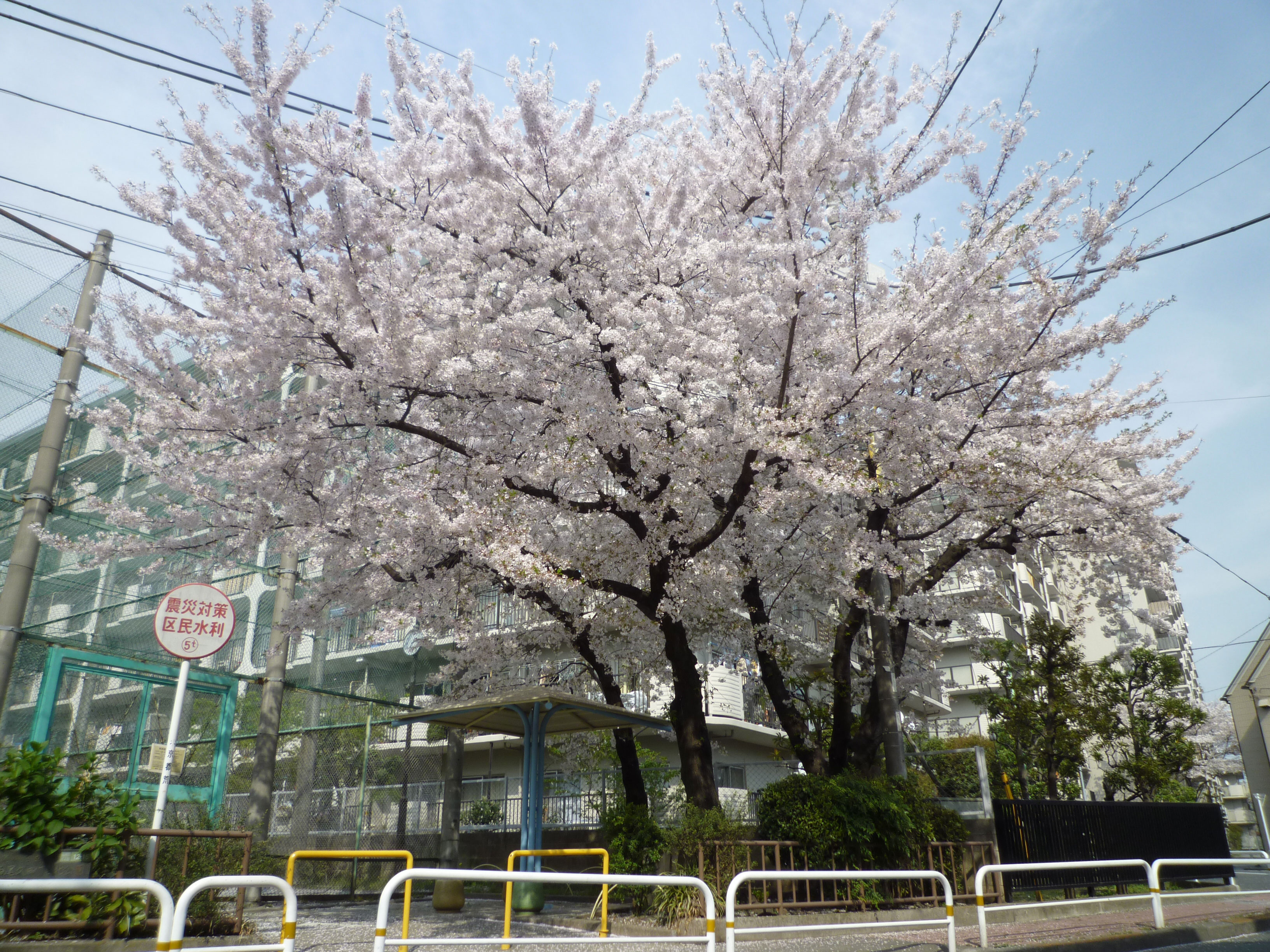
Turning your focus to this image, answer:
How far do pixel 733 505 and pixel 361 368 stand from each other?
496 cm

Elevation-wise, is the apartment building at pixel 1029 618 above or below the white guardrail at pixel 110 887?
above

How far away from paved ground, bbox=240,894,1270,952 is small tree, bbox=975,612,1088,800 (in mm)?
7037

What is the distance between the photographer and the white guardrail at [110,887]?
344 cm

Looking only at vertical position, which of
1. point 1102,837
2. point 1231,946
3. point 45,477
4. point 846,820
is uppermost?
point 45,477

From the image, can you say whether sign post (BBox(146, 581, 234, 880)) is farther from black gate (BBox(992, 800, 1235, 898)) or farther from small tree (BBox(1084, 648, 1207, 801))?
small tree (BBox(1084, 648, 1207, 801))

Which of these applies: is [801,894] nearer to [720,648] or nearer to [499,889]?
[720,648]

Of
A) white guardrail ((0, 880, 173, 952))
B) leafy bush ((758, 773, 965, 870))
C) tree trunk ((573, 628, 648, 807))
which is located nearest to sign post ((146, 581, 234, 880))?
white guardrail ((0, 880, 173, 952))

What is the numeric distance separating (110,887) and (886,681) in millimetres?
10765

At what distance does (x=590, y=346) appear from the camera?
10125 millimetres

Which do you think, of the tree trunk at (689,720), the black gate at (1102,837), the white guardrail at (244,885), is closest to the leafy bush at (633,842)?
the tree trunk at (689,720)

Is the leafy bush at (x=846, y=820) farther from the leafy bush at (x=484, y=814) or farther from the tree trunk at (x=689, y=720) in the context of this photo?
the leafy bush at (x=484, y=814)

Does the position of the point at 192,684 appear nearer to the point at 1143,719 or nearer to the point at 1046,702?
the point at 1046,702

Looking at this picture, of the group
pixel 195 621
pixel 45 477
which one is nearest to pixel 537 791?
pixel 195 621

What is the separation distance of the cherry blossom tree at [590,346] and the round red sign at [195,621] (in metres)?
2.94
